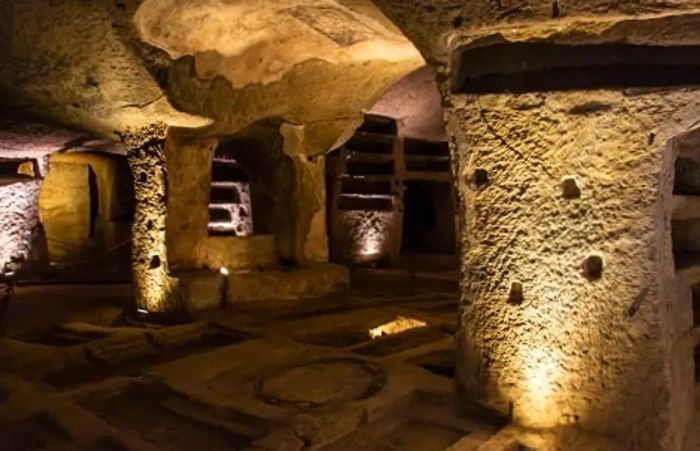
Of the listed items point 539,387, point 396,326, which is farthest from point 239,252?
point 539,387

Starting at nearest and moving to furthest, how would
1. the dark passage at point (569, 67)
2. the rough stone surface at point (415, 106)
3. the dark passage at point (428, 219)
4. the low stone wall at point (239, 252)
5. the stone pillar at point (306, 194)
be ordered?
the dark passage at point (569, 67), the low stone wall at point (239, 252), the stone pillar at point (306, 194), the rough stone surface at point (415, 106), the dark passage at point (428, 219)

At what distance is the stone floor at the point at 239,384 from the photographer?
3.54m

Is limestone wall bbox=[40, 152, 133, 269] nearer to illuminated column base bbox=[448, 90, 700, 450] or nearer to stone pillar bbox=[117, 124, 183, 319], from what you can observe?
stone pillar bbox=[117, 124, 183, 319]

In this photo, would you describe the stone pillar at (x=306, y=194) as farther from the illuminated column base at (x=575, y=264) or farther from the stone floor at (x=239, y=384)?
the illuminated column base at (x=575, y=264)

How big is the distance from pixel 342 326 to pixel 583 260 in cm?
320

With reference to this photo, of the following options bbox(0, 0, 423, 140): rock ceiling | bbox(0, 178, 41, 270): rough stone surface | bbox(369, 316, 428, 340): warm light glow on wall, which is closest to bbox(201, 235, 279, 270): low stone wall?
bbox(0, 0, 423, 140): rock ceiling

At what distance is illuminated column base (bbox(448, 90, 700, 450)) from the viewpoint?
310cm

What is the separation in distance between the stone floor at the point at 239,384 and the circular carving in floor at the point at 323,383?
0.04 feet

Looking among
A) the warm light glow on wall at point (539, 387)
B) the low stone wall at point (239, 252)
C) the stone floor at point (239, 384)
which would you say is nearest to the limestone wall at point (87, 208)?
the low stone wall at point (239, 252)

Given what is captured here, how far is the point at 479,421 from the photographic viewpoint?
3607 mm

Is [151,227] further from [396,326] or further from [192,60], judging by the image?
[396,326]

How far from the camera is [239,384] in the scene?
4.33m

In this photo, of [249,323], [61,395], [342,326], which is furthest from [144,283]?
[61,395]

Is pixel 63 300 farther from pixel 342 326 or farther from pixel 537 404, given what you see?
pixel 537 404
